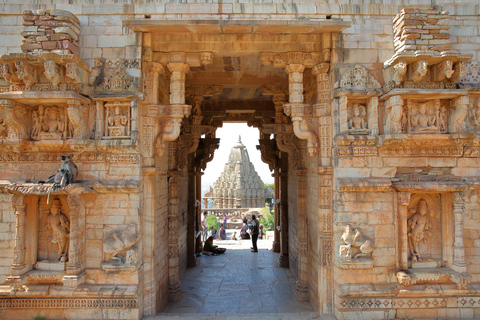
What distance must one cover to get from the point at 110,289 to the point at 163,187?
2407mm

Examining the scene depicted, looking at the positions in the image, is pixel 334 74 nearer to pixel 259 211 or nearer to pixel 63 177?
pixel 63 177

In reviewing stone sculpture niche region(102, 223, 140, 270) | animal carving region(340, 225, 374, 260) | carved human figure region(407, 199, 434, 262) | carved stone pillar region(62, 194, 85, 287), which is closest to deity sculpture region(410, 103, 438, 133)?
carved human figure region(407, 199, 434, 262)

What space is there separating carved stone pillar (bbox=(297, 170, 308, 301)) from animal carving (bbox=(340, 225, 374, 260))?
6.46 feet

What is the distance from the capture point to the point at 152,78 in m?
5.71

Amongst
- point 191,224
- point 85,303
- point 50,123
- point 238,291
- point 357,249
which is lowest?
point 238,291

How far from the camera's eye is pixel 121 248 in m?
5.14

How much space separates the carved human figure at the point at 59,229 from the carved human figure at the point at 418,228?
6.20 meters

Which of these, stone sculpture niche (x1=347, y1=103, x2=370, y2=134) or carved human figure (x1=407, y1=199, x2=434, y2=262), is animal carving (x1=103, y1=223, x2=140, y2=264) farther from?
carved human figure (x1=407, y1=199, x2=434, y2=262)

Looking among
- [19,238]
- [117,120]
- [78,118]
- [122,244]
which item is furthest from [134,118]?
[19,238]

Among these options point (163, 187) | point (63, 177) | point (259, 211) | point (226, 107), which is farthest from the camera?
point (259, 211)

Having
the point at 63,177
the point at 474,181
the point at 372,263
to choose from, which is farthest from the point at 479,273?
the point at 63,177

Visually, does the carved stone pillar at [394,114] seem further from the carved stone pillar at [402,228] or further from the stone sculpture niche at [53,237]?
the stone sculpture niche at [53,237]

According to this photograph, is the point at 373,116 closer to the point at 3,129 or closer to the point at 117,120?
the point at 117,120

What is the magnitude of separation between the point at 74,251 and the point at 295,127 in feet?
14.9
